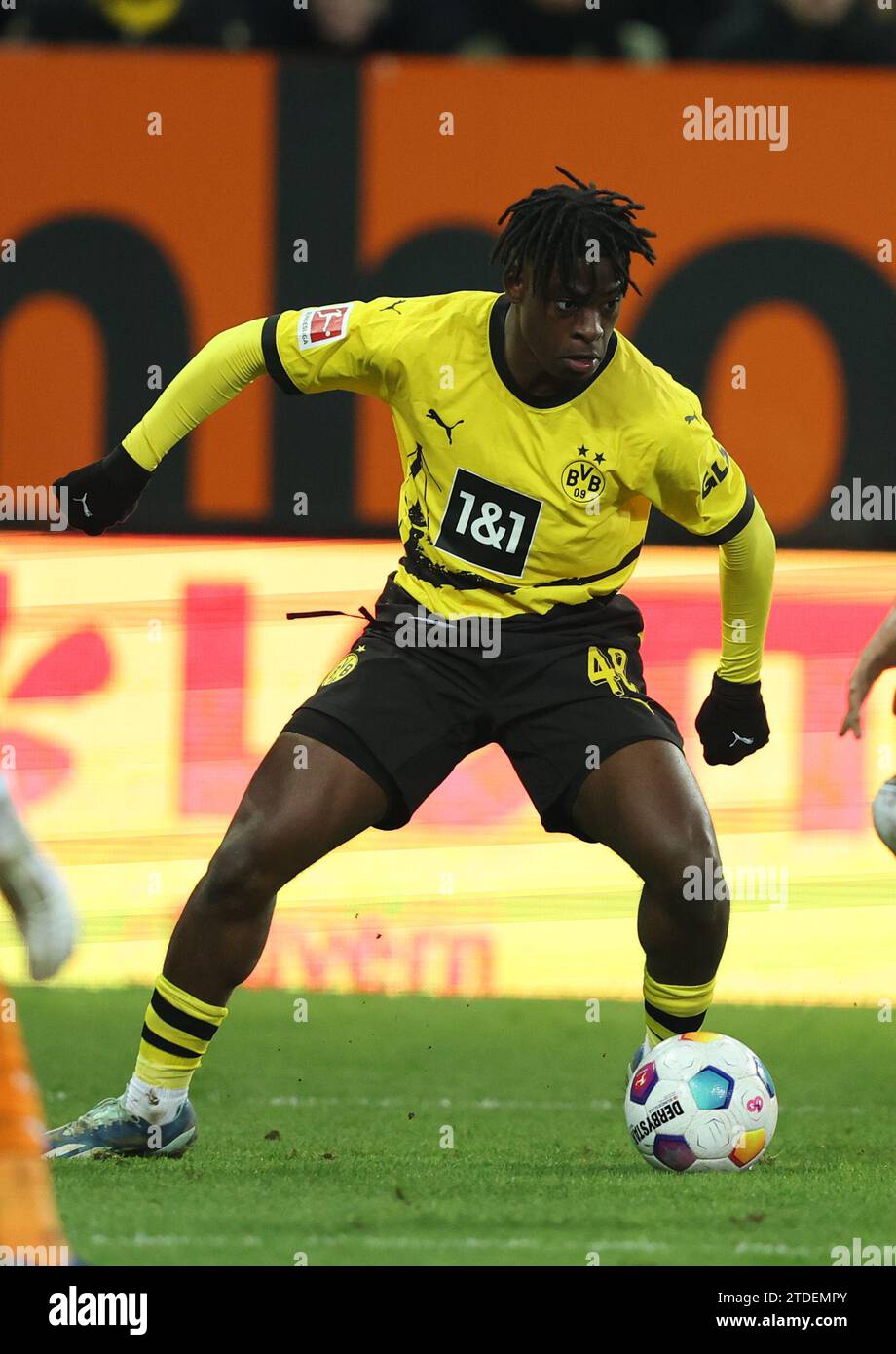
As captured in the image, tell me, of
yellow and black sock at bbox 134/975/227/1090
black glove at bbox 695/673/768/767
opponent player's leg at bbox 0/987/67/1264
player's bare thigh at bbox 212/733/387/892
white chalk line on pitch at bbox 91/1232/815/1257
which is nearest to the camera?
opponent player's leg at bbox 0/987/67/1264

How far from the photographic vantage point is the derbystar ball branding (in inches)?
172

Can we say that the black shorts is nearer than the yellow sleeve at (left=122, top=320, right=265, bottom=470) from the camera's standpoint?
Yes

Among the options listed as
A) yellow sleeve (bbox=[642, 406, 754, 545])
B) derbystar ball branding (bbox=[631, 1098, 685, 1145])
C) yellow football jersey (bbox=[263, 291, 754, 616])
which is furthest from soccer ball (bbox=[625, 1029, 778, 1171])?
yellow sleeve (bbox=[642, 406, 754, 545])

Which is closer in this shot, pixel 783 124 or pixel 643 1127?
pixel 643 1127

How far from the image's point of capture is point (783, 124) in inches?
309

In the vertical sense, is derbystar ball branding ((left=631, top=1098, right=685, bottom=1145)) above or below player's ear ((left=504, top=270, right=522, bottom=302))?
below

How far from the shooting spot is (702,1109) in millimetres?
4367

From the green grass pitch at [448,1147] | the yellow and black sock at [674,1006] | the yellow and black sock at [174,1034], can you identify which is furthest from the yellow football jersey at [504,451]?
the green grass pitch at [448,1147]

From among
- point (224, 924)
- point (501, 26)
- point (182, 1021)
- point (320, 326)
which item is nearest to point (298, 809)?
point (224, 924)

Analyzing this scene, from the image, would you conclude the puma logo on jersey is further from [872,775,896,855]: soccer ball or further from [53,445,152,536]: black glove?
[872,775,896,855]: soccer ball

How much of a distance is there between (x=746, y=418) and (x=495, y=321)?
338 centimetres

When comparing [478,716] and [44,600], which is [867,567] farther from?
[478,716]

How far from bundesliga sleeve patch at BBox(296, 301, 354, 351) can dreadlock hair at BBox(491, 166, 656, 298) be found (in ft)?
1.25
